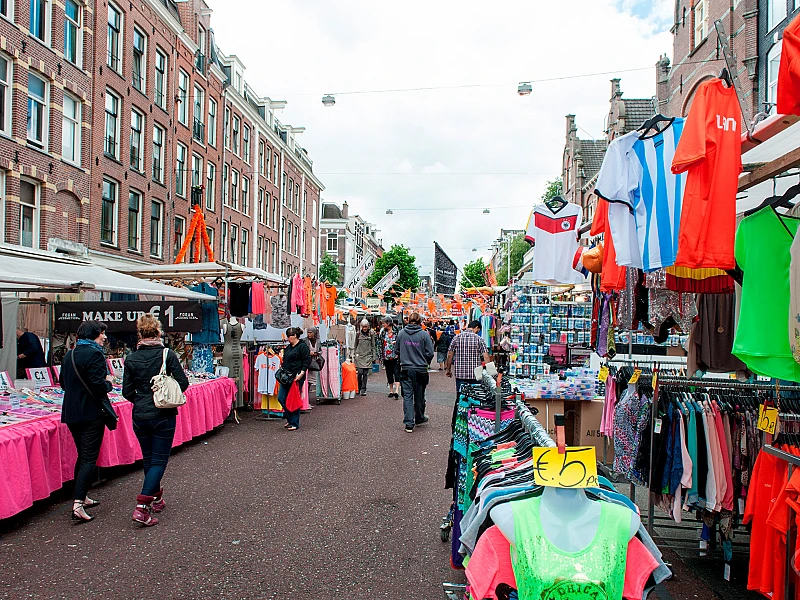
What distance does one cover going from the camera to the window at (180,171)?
24.9 metres

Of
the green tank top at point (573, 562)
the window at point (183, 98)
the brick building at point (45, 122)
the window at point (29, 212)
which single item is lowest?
Answer: the green tank top at point (573, 562)

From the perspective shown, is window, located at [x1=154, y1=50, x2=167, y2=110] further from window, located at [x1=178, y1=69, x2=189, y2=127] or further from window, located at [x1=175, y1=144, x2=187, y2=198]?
window, located at [x1=175, y1=144, x2=187, y2=198]

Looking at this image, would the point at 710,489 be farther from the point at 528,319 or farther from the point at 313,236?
the point at 313,236

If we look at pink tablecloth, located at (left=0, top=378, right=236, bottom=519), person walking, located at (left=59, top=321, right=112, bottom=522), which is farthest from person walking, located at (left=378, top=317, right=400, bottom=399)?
person walking, located at (left=59, top=321, right=112, bottom=522)

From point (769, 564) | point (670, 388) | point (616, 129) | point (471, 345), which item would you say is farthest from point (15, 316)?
point (616, 129)

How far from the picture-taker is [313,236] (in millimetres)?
49562

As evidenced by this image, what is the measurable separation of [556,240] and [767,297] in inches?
144

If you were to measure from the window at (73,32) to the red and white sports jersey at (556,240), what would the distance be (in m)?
16.3

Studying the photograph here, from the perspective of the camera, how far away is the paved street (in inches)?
164

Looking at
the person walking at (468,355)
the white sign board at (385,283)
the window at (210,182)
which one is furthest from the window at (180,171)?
the person walking at (468,355)

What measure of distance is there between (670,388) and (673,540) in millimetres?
1334

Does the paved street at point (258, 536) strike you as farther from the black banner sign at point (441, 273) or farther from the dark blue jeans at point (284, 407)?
the black banner sign at point (441, 273)

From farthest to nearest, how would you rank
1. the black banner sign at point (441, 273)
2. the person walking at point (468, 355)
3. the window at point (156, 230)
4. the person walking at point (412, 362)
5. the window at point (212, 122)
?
the window at point (212, 122)
the black banner sign at point (441, 273)
the window at point (156, 230)
the person walking at point (412, 362)
the person walking at point (468, 355)

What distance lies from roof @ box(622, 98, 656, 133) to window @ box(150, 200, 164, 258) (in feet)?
72.1
